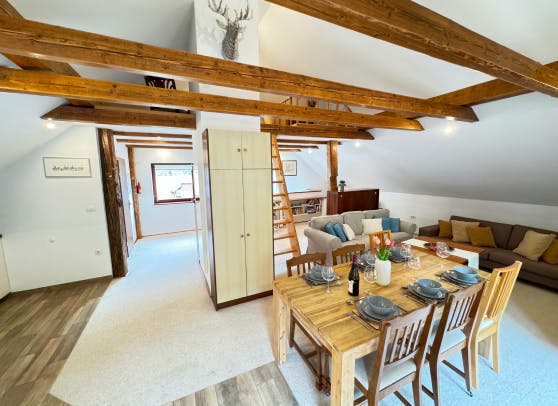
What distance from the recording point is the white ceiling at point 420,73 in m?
2.07

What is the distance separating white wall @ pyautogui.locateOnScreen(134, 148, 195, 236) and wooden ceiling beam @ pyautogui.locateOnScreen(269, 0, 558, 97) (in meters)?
6.20

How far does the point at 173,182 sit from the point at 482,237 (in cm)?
741

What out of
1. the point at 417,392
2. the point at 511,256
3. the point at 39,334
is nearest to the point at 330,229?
the point at 511,256

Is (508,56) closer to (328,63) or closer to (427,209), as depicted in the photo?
(328,63)

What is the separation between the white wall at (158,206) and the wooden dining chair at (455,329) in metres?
6.57

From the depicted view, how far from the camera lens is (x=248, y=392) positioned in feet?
6.07

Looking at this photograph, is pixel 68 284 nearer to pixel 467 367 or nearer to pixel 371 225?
pixel 467 367

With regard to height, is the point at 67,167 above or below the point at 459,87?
below

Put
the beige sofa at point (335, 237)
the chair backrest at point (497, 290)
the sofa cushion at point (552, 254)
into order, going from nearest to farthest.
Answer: the chair backrest at point (497, 290)
the sofa cushion at point (552, 254)
the beige sofa at point (335, 237)

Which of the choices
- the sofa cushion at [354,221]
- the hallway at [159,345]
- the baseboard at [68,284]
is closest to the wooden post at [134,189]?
the baseboard at [68,284]

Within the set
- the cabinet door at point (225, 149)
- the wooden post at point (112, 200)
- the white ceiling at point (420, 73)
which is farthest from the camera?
the wooden post at point (112, 200)

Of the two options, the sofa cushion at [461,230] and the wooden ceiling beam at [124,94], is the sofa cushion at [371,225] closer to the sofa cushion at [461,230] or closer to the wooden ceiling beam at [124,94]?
the sofa cushion at [461,230]

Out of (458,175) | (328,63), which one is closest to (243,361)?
(328,63)

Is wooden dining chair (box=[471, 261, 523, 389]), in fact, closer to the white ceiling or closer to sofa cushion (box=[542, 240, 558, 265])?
the white ceiling
